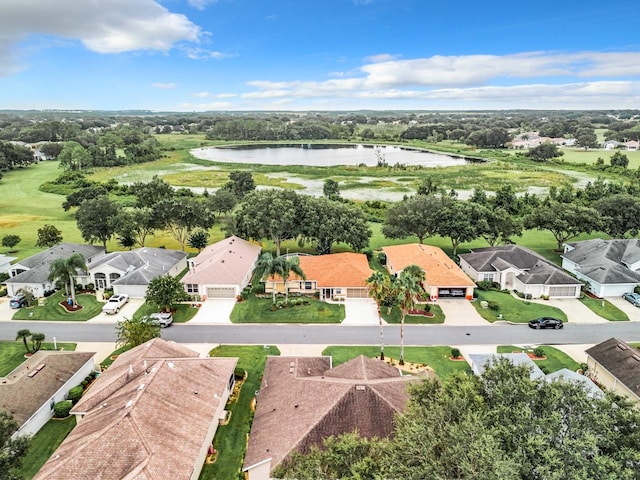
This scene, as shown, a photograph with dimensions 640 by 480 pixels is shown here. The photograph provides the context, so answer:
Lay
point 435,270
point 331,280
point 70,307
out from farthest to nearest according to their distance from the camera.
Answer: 1. point 435,270
2. point 331,280
3. point 70,307

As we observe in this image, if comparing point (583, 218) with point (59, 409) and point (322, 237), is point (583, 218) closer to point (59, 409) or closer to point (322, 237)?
point (322, 237)

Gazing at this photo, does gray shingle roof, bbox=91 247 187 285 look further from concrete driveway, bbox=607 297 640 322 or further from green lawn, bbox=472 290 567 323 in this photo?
concrete driveway, bbox=607 297 640 322

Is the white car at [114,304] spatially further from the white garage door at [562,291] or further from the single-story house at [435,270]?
the white garage door at [562,291]

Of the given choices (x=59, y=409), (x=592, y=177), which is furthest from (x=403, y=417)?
(x=592, y=177)

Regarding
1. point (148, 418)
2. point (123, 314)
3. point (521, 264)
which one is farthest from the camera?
point (521, 264)

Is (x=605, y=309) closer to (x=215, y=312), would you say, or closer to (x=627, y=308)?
(x=627, y=308)

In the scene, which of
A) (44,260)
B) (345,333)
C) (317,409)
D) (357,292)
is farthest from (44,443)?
(44,260)

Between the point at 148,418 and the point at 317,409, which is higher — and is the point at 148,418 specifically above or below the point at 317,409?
above
